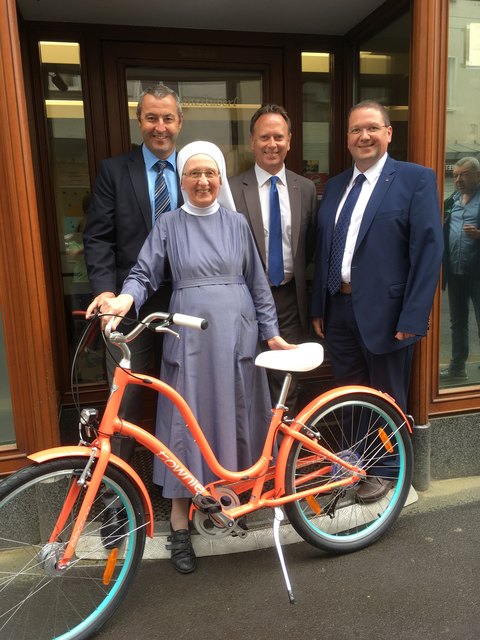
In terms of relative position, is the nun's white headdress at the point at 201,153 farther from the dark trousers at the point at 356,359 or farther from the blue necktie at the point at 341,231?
the dark trousers at the point at 356,359

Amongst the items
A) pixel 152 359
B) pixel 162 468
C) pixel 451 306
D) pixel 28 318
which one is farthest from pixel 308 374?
pixel 28 318

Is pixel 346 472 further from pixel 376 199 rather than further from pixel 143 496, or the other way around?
pixel 376 199

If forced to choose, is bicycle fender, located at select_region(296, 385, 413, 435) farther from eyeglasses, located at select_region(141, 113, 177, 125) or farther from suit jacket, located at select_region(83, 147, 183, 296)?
eyeglasses, located at select_region(141, 113, 177, 125)

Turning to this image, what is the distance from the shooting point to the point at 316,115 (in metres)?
4.00

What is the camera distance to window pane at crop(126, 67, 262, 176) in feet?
11.9

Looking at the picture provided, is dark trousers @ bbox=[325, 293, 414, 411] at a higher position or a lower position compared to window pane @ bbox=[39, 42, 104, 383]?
lower

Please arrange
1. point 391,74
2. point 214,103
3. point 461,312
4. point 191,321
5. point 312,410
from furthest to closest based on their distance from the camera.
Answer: point 214,103 → point 391,74 → point 461,312 → point 312,410 → point 191,321

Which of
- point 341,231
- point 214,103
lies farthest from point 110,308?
point 214,103

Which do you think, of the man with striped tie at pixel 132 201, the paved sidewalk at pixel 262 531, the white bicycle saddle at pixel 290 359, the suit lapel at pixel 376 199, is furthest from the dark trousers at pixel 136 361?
the suit lapel at pixel 376 199

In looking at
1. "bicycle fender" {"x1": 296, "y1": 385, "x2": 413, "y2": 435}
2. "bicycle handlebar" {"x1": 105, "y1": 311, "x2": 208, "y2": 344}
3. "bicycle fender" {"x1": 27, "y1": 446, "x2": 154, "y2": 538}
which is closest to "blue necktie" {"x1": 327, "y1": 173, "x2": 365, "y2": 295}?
"bicycle fender" {"x1": 296, "y1": 385, "x2": 413, "y2": 435}

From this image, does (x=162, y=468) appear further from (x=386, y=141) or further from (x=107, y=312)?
(x=386, y=141)

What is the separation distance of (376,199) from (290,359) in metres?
0.99

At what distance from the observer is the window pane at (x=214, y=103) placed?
3625 millimetres

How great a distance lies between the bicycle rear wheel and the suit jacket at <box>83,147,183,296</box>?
3.27 ft
